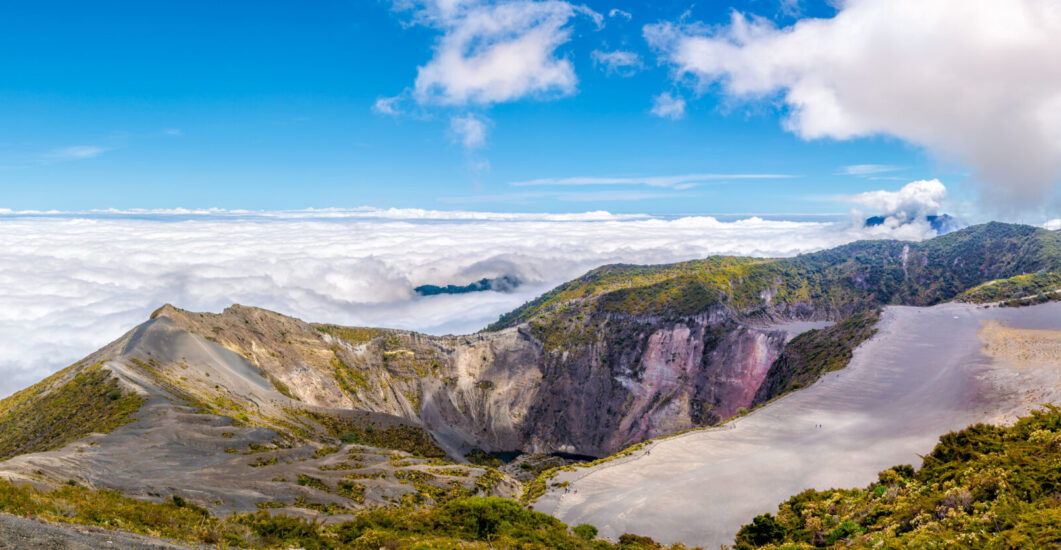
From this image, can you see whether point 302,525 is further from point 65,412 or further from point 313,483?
point 65,412

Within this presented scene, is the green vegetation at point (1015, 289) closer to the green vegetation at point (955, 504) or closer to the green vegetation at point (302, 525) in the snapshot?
the green vegetation at point (955, 504)

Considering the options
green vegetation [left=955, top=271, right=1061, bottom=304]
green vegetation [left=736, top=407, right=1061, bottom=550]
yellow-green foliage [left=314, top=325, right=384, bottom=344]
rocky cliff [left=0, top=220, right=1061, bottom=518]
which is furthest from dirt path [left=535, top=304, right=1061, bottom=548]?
yellow-green foliage [left=314, top=325, right=384, bottom=344]

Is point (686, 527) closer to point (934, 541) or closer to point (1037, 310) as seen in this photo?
point (934, 541)

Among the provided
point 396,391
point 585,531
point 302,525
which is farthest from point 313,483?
point 396,391

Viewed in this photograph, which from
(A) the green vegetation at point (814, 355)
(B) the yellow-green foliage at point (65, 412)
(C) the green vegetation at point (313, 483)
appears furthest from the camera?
(A) the green vegetation at point (814, 355)

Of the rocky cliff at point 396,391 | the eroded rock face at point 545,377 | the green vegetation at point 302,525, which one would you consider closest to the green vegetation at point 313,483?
the rocky cliff at point 396,391

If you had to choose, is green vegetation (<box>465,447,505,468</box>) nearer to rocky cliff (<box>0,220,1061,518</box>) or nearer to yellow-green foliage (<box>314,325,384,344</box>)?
rocky cliff (<box>0,220,1061,518</box>)

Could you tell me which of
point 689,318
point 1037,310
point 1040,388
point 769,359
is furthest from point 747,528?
point 689,318

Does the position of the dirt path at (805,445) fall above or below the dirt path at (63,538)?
below
